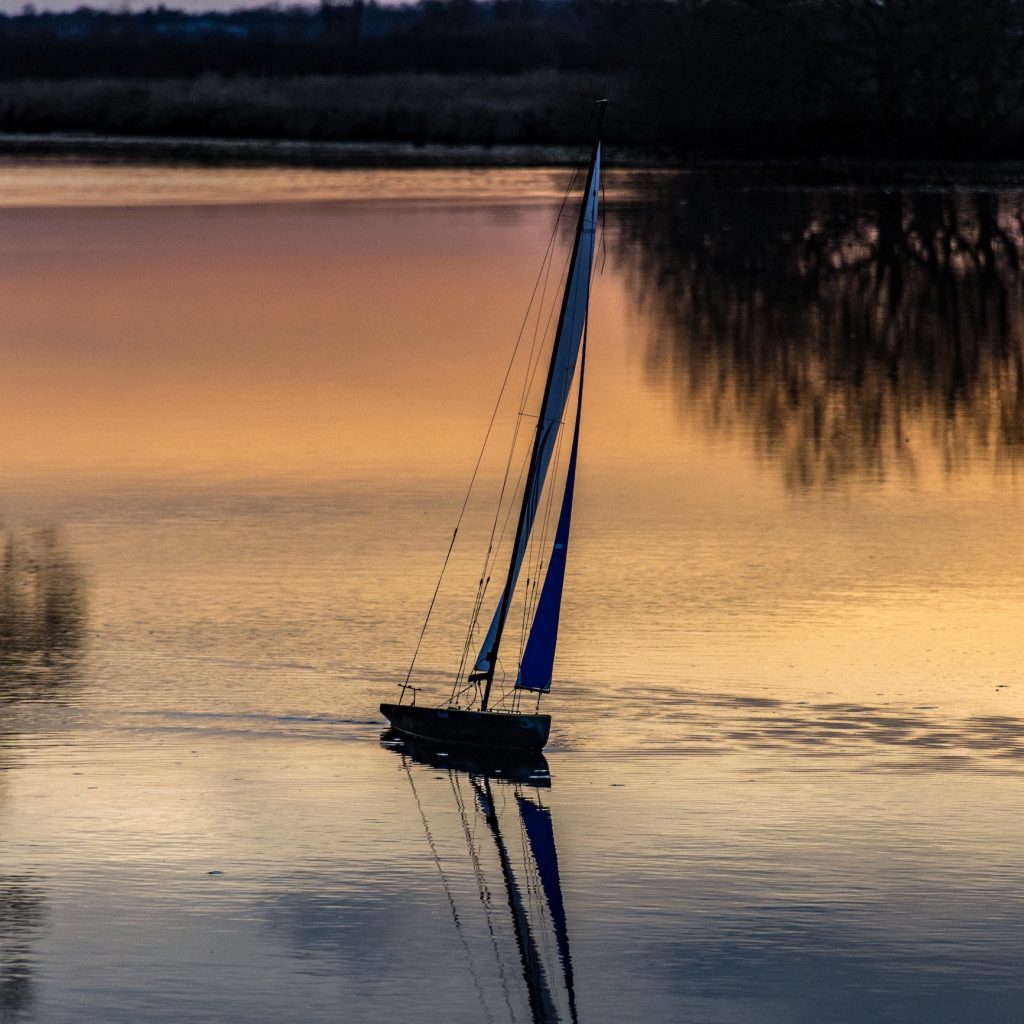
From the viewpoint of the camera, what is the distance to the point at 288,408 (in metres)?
28.5

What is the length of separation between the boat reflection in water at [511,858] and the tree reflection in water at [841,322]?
9.93 metres

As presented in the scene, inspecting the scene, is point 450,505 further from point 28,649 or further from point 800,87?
point 800,87

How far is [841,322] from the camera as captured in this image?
37.2m

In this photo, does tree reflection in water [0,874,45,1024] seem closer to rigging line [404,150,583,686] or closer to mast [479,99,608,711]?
mast [479,99,608,711]

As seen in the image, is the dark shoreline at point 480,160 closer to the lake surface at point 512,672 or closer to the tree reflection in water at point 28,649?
the lake surface at point 512,672

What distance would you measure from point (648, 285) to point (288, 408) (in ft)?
48.2

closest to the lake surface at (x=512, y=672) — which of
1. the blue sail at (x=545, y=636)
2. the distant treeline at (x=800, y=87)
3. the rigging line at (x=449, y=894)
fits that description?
the rigging line at (x=449, y=894)

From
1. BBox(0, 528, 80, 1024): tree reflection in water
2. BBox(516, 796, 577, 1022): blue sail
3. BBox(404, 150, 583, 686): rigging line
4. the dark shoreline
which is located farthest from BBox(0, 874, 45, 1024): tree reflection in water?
the dark shoreline

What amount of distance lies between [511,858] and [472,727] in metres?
1.87

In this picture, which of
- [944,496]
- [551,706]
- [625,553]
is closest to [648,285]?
[944,496]

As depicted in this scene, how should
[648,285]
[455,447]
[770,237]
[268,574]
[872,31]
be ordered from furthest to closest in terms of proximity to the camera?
[872,31] < [770,237] < [648,285] < [455,447] < [268,574]

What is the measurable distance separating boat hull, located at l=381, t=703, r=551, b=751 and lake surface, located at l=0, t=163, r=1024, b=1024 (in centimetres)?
18

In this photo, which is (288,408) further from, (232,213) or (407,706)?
(232,213)

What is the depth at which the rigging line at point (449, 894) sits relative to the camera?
1089 cm
